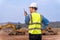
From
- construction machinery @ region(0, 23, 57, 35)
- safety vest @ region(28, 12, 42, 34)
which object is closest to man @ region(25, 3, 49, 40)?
safety vest @ region(28, 12, 42, 34)

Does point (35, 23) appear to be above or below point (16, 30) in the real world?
above

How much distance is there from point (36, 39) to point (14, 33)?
35.6 m

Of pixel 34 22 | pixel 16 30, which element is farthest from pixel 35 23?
pixel 16 30

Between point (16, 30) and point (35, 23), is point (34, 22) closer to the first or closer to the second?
point (35, 23)

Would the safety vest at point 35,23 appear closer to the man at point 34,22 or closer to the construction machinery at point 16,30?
the man at point 34,22

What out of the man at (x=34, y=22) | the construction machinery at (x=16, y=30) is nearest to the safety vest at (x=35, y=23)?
the man at (x=34, y=22)

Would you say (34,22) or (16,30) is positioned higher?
(34,22)

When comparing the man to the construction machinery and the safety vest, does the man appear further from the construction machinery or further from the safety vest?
the construction machinery

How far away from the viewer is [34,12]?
889 centimetres

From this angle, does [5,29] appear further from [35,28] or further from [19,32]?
Result: [35,28]

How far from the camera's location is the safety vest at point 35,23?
887 cm

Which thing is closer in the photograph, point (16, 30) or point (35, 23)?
point (35, 23)

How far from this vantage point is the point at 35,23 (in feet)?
29.2

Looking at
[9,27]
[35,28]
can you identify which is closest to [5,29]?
[9,27]
